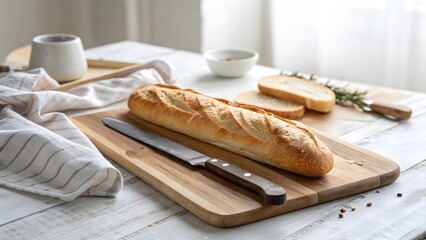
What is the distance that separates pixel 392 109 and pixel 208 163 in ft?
1.95

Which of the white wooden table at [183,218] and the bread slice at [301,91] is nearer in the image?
the white wooden table at [183,218]

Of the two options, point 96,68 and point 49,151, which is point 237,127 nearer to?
point 49,151

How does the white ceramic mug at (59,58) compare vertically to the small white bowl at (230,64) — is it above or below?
above

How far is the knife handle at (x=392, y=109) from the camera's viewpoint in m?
1.57

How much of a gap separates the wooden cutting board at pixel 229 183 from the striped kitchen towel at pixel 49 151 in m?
0.08

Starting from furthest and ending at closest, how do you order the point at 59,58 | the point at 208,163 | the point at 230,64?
the point at 230,64 < the point at 59,58 < the point at 208,163

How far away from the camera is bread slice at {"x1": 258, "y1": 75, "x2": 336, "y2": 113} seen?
1610 millimetres

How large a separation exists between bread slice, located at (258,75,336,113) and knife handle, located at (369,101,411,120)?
10cm

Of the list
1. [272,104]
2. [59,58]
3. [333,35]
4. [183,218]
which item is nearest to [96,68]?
[59,58]

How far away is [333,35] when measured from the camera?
3199 millimetres

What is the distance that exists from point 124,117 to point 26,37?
259cm

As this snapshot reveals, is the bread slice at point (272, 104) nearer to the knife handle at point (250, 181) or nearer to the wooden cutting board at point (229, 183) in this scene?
the wooden cutting board at point (229, 183)

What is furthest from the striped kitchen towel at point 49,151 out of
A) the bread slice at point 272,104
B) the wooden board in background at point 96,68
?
the bread slice at point 272,104

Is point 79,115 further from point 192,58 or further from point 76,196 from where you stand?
point 192,58
